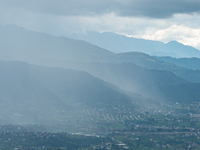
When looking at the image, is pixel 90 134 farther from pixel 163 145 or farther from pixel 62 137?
pixel 163 145

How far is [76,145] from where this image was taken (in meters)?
170

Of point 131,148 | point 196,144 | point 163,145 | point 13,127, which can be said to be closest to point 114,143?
point 131,148

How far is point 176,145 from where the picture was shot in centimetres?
17775

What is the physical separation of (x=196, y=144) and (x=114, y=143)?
3383 cm

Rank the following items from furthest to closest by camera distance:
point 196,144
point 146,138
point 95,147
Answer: point 146,138 < point 196,144 < point 95,147

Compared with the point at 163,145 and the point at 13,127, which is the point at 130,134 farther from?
the point at 13,127

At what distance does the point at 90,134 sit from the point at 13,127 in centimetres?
3532

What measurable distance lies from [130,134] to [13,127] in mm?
53491

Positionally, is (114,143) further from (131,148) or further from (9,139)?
(9,139)

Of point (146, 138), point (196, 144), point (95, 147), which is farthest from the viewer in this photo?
point (146, 138)

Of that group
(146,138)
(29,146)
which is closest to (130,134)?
(146,138)

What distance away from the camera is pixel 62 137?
591 feet

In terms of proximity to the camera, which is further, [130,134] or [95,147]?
[130,134]

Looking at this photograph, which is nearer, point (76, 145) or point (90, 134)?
point (76, 145)
